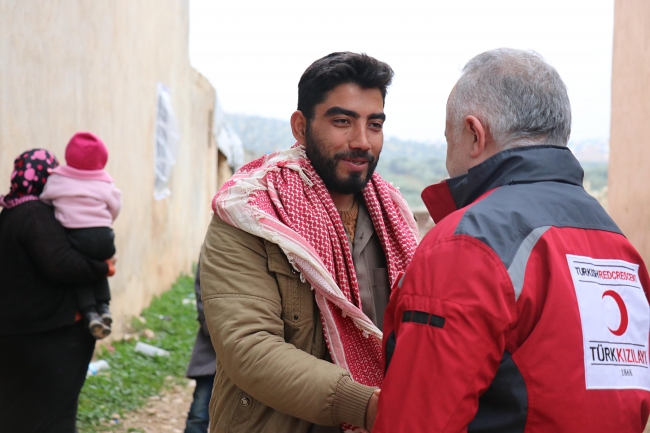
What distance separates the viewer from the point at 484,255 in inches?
54.9

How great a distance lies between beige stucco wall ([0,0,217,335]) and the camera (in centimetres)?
466

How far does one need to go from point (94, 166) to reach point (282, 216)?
2210mm

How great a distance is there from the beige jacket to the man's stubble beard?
371 millimetres

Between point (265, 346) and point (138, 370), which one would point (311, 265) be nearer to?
point (265, 346)

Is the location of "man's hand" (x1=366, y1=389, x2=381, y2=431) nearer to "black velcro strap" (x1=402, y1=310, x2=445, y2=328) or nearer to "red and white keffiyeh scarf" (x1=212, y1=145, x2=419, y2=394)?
"red and white keffiyeh scarf" (x1=212, y1=145, x2=419, y2=394)

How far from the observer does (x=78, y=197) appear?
3.66m

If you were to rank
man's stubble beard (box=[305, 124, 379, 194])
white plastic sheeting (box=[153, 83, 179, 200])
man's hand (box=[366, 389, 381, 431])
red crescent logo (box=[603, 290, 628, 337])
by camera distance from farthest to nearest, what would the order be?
white plastic sheeting (box=[153, 83, 179, 200]) → man's stubble beard (box=[305, 124, 379, 194]) → man's hand (box=[366, 389, 381, 431]) → red crescent logo (box=[603, 290, 628, 337])

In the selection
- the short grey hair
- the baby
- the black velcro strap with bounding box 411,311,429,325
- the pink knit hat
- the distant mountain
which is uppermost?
the short grey hair

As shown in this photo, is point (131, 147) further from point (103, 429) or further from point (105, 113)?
point (103, 429)

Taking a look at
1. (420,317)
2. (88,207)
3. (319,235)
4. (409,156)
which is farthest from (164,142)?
(409,156)

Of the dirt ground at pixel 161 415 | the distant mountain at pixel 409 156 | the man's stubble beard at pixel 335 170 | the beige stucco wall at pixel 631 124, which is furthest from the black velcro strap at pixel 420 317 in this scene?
the distant mountain at pixel 409 156

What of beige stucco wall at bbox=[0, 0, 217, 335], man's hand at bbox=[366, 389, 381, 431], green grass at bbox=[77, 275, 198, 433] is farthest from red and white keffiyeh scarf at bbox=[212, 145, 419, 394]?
green grass at bbox=[77, 275, 198, 433]

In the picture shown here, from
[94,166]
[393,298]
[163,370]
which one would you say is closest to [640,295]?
[393,298]

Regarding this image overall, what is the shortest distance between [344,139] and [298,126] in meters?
0.22
